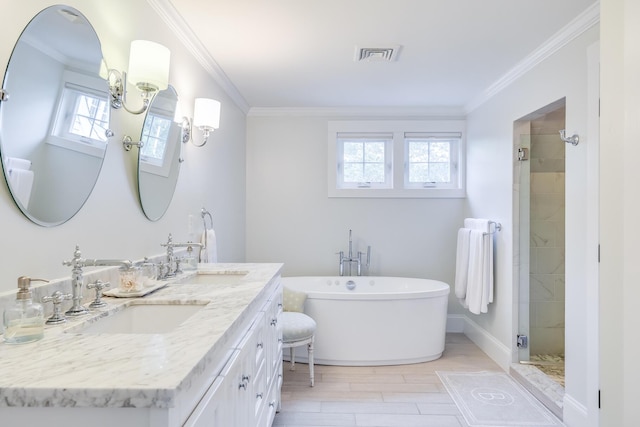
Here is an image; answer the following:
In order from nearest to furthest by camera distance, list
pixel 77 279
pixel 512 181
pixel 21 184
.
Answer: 1. pixel 21 184
2. pixel 77 279
3. pixel 512 181

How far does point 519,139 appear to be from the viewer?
118 inches

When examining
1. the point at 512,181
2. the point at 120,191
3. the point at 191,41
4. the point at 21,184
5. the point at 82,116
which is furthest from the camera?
the point at 512,181

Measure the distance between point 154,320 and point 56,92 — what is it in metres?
0.83

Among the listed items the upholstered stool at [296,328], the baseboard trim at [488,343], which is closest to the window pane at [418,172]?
the baseboard trim at [488,343]

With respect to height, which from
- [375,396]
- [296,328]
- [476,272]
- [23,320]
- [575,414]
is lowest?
[375,396]

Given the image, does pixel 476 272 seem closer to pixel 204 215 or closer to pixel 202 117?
pixel 204 215

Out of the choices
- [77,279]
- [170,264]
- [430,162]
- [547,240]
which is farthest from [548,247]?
[77,279]

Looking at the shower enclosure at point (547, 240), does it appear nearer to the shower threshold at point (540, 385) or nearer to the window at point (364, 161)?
the shower threshold at point (540, 385)

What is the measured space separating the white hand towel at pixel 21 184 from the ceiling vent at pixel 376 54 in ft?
6.65

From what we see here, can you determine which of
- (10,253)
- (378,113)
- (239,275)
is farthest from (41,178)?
(378,113)

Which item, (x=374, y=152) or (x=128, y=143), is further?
(x=374, y=152)

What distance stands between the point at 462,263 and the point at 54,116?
3300mm

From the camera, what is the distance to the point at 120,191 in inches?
65.9

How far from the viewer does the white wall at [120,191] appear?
1.11 metres
